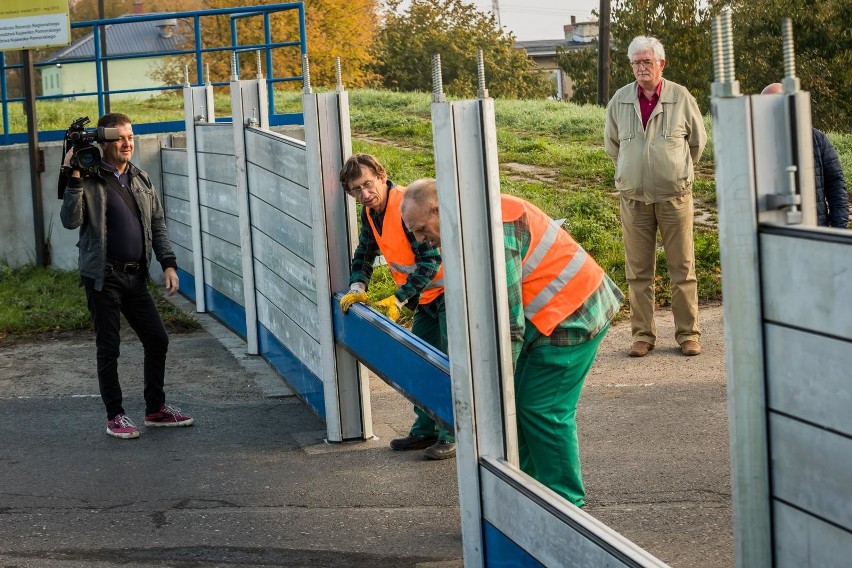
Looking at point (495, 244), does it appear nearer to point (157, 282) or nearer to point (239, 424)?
point (239, 424)

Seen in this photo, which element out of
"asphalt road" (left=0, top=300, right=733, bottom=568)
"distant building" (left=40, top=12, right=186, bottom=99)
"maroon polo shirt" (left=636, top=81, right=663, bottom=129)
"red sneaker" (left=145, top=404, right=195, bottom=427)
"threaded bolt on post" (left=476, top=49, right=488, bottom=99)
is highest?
"distant building" (left=40, top=12, right=186, bottom=99)

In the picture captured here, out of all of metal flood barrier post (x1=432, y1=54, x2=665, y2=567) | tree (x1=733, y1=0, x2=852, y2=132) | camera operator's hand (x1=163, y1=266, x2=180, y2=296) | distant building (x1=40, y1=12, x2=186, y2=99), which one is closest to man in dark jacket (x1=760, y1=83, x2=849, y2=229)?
metal flood barrier post (x1=432, y1=54, x2=665, y2=567)

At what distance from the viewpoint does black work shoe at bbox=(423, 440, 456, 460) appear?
237 inches

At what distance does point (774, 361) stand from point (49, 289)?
32.8 feet

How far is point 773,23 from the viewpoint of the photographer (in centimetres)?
2798

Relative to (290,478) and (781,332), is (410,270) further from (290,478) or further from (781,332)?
(781,332)

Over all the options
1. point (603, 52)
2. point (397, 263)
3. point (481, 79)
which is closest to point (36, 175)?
point (397, 263)

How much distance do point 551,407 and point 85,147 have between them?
331 centimetres

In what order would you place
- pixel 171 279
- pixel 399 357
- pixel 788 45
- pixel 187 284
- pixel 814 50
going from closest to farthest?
1. pixel 788 45
2. pixel 399 357
3. pixel 171 279
4. pixel 187 284
5. pixel 814 50

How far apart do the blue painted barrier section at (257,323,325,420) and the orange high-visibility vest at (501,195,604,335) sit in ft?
8.74

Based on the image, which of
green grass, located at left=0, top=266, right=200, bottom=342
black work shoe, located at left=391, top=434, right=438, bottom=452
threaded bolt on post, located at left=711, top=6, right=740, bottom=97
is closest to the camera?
threaded bolt on post, located at left=711, top=6, right=740, bottom=97

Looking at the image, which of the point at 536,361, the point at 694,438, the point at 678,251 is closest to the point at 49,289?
the point at 678,251

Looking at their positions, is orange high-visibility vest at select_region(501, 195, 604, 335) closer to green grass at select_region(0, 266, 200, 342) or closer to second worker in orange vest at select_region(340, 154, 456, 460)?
second worker in orange vest at select_region(340, 154, 456, 460)

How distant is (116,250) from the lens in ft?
21.8
